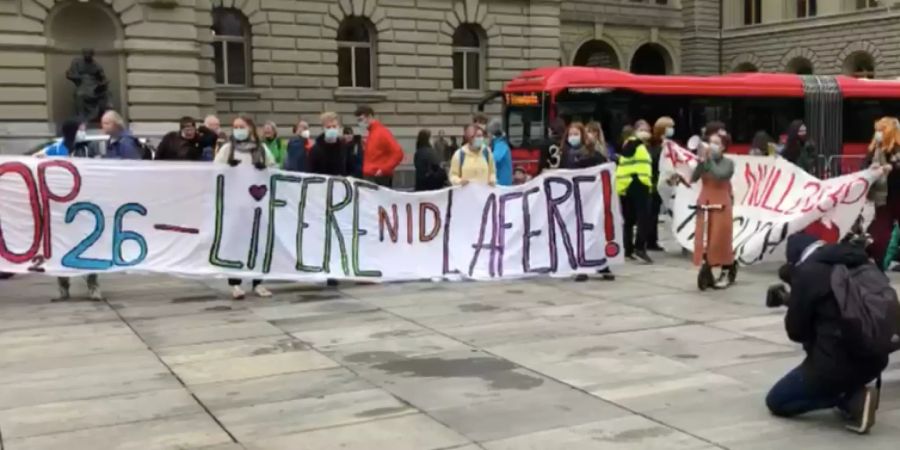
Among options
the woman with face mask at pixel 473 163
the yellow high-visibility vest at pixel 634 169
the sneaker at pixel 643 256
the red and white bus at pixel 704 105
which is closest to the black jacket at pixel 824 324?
the woman with face mask at pixel 473 163

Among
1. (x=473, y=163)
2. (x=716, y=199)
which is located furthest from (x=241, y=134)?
(x=716, y=199)

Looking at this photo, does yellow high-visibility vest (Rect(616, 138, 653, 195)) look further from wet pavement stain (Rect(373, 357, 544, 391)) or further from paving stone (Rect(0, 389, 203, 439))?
paving stone (Rect(0, 389, 203, 439))

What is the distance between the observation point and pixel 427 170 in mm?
14867

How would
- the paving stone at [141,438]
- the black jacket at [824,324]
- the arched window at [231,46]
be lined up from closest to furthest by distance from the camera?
the black jacket at [824,324] < the paving stone at [141,438] < the arched window at [231,46]

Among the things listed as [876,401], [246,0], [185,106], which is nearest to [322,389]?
[876,401]

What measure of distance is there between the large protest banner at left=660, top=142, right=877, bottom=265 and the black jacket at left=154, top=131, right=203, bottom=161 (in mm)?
5888

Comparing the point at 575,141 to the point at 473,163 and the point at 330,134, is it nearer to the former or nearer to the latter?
the point at 473,163

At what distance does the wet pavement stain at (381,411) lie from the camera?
592cm

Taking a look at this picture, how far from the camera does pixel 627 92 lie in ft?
76.1

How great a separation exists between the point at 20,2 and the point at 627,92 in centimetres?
1467

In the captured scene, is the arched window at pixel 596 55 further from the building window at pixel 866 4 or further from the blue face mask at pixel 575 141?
the blue face mask at pixel 575 141

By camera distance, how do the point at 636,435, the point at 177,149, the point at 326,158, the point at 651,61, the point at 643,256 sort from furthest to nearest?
the point at 651,61 → the point at 643,256 → the point at 177,149 → the point at 326,158 → the point at 636,435

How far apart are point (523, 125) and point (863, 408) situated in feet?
61.4

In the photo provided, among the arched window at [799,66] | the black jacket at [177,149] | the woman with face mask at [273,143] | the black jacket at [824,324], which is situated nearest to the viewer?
the black jacket at [824,324]
